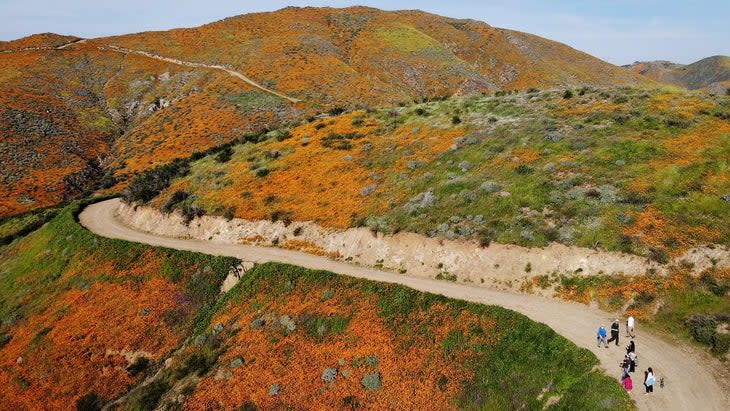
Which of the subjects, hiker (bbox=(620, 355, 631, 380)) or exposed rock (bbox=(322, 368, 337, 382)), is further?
exposed rock (bbox=(322, 368, 337, 382))

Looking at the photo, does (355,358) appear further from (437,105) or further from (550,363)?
(437,105)

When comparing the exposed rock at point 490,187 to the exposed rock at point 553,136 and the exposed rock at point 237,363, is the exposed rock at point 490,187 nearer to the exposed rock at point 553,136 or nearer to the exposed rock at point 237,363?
the exposed rock at point 553,136

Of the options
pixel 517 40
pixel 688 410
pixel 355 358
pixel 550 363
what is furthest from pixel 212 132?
pixel 517 40

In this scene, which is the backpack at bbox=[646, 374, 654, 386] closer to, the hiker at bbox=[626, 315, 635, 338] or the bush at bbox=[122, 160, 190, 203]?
the hiker at bbox=[626, 315, 635, 338]

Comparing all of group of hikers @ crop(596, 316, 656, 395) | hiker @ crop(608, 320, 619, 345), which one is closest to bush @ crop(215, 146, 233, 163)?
group of hikers @ crop(596, 316, 656, 395)

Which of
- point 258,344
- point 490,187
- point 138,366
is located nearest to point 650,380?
point 490,187

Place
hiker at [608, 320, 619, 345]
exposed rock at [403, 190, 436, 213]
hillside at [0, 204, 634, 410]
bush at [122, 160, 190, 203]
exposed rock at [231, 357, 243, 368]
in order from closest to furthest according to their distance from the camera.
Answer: hiker at [608, 320, 619, 345] < hillside at [0, 204, 634, 410] < exposed rock at [231, 357, 243, 368] < exposed rock at [403, 190, 436, 213] < bush at [122, 160, 190, 203]

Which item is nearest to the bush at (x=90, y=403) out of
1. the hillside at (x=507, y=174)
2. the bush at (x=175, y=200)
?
the hillside at (x=507, y=174)
